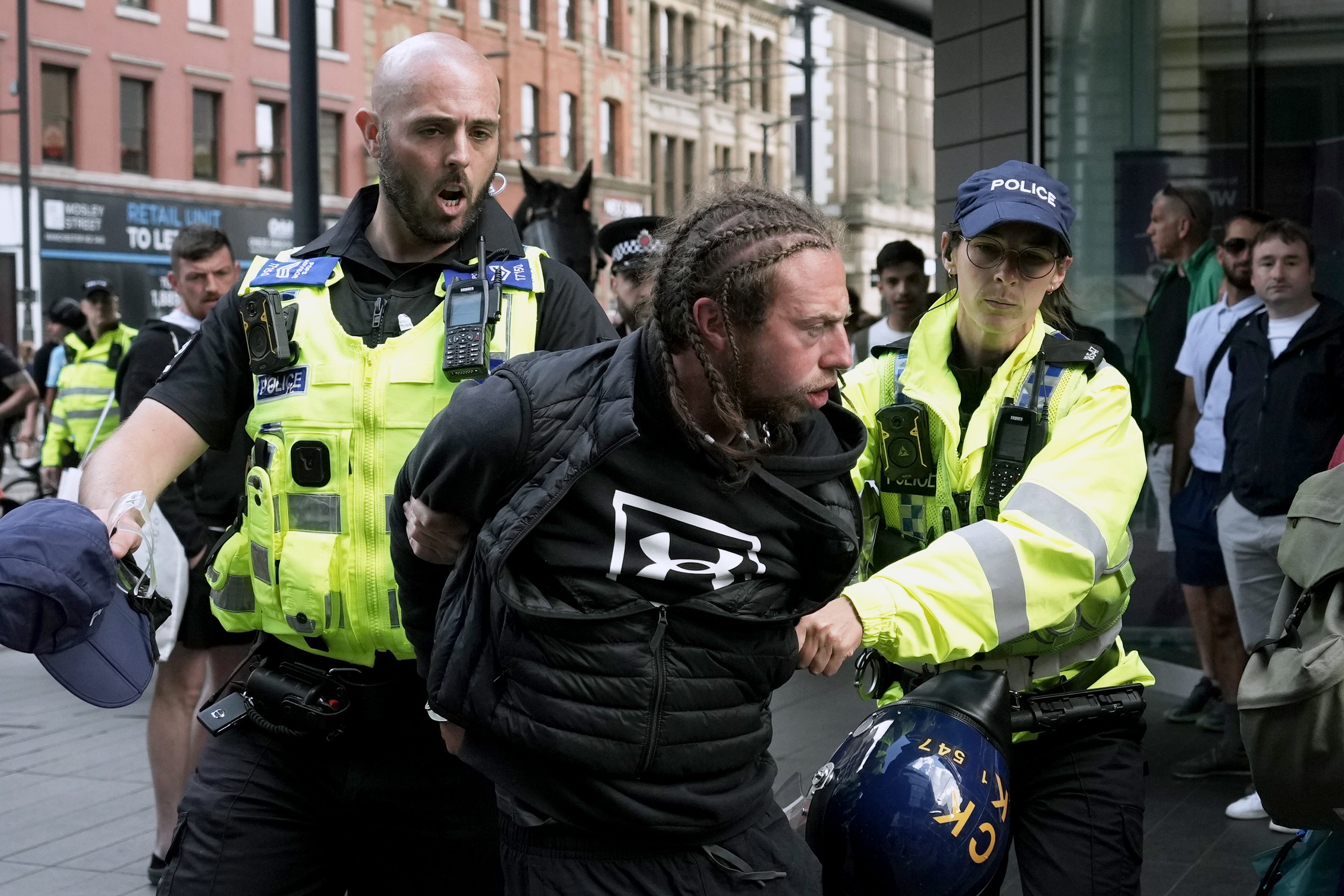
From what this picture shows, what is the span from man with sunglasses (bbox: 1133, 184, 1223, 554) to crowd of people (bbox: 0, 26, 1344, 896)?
4.46m

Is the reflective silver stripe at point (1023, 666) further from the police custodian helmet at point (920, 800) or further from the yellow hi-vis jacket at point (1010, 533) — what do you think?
the police custodian helmet at point (920, 800)

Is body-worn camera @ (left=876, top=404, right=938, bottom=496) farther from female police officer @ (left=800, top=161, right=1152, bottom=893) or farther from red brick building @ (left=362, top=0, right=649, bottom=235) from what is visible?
red brick building @ (left=362, top=0, right=649, bottom=235)

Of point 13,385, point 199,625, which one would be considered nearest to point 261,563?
point 199,625

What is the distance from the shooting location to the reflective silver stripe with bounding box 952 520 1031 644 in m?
2.52

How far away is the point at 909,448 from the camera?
3.06m

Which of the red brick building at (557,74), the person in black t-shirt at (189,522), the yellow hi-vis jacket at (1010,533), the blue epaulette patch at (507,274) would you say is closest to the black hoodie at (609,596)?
the yellow hi-vis jacket at (1010,533)

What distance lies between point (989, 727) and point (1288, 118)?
6.00 metres

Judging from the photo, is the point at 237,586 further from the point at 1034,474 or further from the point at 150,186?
the point at 150,186

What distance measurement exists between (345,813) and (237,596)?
475 millimetres

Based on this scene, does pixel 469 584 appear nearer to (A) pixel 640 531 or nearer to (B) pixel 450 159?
(A) pixel 640 531

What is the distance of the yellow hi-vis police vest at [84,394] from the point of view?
908 cm

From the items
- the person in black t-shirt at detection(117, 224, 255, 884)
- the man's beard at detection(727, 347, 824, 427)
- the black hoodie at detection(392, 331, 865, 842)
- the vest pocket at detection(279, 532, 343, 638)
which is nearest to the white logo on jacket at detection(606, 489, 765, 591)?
the black hoodie at detection(392, 331, 865, 842)

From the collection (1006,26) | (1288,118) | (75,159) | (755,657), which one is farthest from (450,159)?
(75,159)

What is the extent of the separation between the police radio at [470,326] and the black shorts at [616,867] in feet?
2.81
